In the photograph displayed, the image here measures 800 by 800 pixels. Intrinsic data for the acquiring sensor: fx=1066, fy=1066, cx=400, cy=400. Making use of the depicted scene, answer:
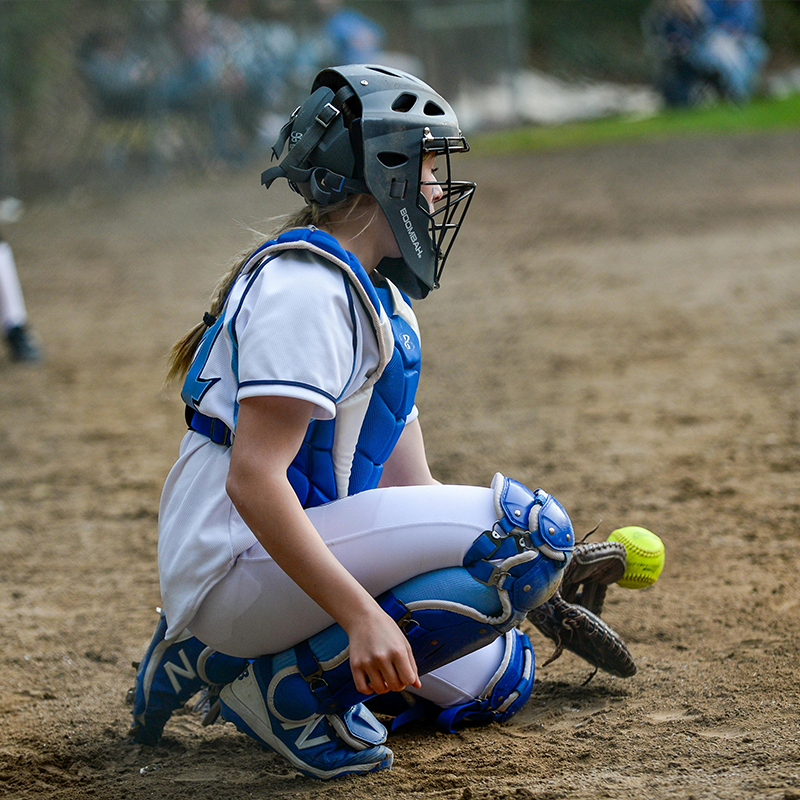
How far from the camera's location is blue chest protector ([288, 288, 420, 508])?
6.62 ft

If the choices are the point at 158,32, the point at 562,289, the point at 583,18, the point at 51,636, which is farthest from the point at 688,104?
the point at 51,636

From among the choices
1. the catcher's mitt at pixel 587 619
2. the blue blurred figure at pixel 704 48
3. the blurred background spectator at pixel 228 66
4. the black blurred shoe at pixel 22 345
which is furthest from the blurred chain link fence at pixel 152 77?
the catcher's mitt at pixel 587 619

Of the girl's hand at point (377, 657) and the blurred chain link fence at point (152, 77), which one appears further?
the blurred chain link fence at point (152, 77)

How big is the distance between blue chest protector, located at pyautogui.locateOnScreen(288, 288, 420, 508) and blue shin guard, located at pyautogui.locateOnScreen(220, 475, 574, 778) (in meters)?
0.24

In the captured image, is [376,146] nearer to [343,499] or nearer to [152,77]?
[343,499]

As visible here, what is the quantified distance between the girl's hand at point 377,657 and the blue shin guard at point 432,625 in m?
0.16

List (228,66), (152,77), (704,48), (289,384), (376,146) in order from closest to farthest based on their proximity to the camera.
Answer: (289,384) < (376,146) < (152,77) < (228,66) < (704,48)

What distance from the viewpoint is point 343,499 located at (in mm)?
2057

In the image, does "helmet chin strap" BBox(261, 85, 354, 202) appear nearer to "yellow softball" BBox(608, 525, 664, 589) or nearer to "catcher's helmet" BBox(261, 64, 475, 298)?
"catcher's helmet" BBox(261, 64, 475, 298)

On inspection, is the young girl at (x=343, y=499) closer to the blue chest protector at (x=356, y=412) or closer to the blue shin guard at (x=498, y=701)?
the blue chest protector at (x=356, y=412)

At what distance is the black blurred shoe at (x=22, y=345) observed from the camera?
568 centimetres

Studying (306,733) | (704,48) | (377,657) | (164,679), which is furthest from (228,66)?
(377,657)

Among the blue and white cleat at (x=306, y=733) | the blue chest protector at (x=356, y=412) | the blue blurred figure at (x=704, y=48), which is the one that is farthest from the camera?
the blue blurred figure at (x=704, y=48)

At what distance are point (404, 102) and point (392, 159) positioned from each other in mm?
123
